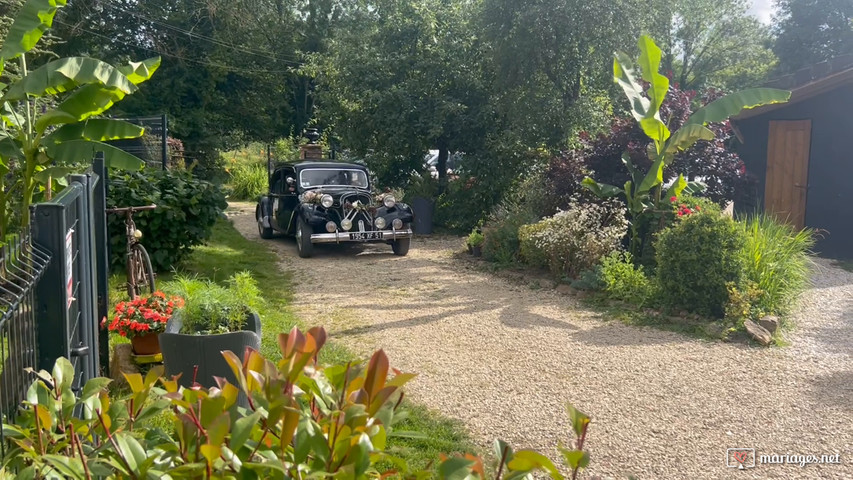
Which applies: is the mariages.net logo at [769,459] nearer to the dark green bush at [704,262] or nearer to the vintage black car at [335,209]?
the dark green bush at [704,262]

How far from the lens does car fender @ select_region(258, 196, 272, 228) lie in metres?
15.0

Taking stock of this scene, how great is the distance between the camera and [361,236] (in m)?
12.4

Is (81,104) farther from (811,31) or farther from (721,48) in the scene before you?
(811,31)

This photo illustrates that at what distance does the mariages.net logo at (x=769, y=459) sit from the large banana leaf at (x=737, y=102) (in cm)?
618

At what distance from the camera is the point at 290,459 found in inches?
70.9

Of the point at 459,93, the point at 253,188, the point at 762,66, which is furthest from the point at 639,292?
the point at 762,66


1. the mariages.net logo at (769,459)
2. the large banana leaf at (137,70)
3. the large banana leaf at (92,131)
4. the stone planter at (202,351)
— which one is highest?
the large banana leaf at (137,70)

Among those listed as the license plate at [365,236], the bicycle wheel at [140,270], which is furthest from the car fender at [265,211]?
the bicycle wheel at [140,270]

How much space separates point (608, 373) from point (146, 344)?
3.68m

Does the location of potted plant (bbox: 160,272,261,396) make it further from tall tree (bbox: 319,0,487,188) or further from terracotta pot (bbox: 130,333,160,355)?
tall tree (bbox: 319,0,487,188)

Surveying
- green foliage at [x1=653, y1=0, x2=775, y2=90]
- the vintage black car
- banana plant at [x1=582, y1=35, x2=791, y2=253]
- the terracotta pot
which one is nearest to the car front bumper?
the vintage black car

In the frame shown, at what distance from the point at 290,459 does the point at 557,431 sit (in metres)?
3.64

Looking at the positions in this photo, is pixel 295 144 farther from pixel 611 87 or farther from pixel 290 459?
pixel 290 459

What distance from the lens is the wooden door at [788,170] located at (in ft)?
42.6
